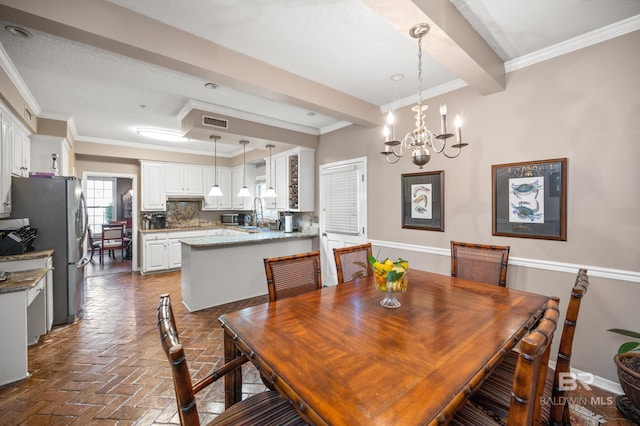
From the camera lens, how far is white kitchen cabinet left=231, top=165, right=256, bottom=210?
6684mm

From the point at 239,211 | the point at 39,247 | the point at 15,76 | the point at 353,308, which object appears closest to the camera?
the point at 353,308

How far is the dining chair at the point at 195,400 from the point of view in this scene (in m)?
0.84

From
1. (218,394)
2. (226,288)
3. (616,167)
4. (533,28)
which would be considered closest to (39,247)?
(226,288)

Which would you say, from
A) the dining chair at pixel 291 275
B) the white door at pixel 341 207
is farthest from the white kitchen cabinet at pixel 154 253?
the dining chair at pixel 291 275

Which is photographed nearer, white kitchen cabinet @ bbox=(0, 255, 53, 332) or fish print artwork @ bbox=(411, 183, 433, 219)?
white kitchen cabinet @ bbox=(0, 255, 53, 332)

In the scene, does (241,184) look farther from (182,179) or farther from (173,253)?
(173,253)

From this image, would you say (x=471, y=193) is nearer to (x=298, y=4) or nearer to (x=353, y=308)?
(x=353, y=308)

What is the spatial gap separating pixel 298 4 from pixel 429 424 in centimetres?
226

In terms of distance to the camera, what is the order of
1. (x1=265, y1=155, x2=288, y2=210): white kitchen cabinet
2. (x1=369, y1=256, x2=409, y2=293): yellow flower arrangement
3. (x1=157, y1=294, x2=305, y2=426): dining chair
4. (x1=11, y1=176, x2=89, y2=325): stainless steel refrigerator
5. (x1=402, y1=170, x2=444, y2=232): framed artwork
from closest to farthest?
(x1=157, y1=294, x2=305, y2=426): dining chair → (x1=369, y1=256, x2=409, y2=293): yellow flower arrangement → (x1=11, y1=176, x2=89, y2=325): stainless steel refrigerator → (x1=402, y1=170, x2=444, y2=232): framed artwork → (x1=265, y1=155, x2=288, y2=210): white kitchen cabinet

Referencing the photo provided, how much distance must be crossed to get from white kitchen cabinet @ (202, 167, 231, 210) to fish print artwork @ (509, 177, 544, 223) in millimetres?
5866

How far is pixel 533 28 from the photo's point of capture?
2.05 metres

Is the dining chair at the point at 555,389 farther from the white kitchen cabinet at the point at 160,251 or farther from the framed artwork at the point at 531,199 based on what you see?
the white kitchen cabinet at the point at 160,251

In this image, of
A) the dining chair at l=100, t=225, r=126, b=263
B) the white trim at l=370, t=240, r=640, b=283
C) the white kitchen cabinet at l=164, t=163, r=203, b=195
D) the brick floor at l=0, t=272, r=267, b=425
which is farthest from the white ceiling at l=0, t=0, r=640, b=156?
the dining chair at l=100, t=225, r=126, b=263

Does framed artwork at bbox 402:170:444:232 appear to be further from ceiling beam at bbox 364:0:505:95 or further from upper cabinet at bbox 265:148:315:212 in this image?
upper cabinet at bbox 265:148:315:212
